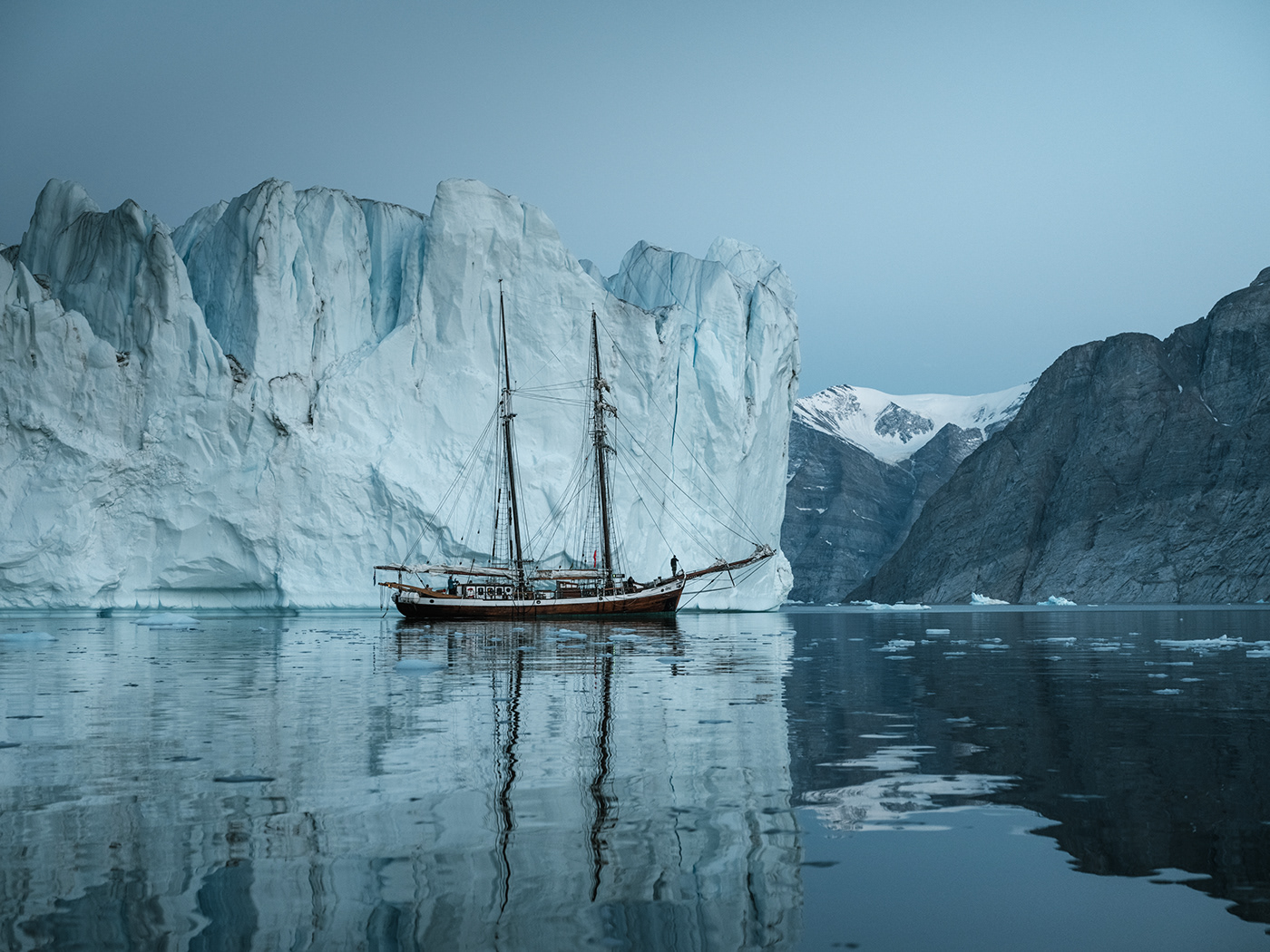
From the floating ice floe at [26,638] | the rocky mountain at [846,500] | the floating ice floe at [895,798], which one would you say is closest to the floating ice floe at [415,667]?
the floating ice floe at [895,798]

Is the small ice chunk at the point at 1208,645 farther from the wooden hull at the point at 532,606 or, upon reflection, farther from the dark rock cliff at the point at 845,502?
the dark rock cliff at the point at 845,502

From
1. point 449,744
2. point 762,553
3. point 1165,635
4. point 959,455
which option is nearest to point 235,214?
point 762,553

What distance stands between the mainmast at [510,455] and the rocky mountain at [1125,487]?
7784 centimetres

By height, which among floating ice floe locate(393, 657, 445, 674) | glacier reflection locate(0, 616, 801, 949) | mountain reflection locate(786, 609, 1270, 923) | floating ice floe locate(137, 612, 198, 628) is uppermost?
floating ice floe locate(137, 612, 198, 628)

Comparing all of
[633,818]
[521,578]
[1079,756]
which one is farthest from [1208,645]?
[521,578]

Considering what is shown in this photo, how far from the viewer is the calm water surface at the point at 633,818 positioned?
11.9 ft

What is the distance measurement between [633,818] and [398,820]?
45.4 inches

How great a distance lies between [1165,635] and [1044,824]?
23842 millimetres

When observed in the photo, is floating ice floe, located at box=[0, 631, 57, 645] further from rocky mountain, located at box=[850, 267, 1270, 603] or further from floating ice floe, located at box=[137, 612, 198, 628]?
rocky mountain, located at box=[850, 267, 1270, 603]

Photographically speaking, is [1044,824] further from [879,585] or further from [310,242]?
[879,585]

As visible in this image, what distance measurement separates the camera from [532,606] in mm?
37875

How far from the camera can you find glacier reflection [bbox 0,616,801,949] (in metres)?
3.62

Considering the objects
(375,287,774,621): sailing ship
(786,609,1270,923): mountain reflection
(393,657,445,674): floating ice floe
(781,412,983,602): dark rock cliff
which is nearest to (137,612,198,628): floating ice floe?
(375,287,774,621): sailing ship

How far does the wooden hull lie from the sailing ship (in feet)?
0.11
